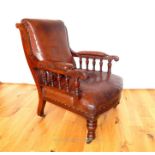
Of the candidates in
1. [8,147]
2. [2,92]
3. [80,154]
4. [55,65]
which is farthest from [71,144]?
[2,92]

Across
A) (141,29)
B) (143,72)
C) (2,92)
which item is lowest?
(2,92)

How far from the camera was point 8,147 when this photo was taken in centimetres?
159

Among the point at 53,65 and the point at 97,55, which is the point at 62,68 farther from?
the point at 97,55

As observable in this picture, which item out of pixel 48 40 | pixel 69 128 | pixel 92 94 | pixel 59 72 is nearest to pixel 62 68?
pixel 59 72

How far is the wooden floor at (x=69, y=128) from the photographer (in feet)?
5.31

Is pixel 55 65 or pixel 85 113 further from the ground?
pixel 55 65

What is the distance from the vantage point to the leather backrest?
188 centimetres

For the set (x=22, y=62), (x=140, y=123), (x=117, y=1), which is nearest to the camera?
(x=140, y=123)

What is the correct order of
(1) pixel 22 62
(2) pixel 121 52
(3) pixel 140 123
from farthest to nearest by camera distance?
(1) pixel 22 62
(2) pixel 121 52
(3) pixel 140 123

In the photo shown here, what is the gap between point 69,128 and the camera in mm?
1886

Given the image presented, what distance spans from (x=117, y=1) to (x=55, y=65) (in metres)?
1.36

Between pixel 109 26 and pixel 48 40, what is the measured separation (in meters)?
0.99

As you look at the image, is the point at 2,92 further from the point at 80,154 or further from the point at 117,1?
the point at 117,1

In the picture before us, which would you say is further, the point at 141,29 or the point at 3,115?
the point at 141,29
